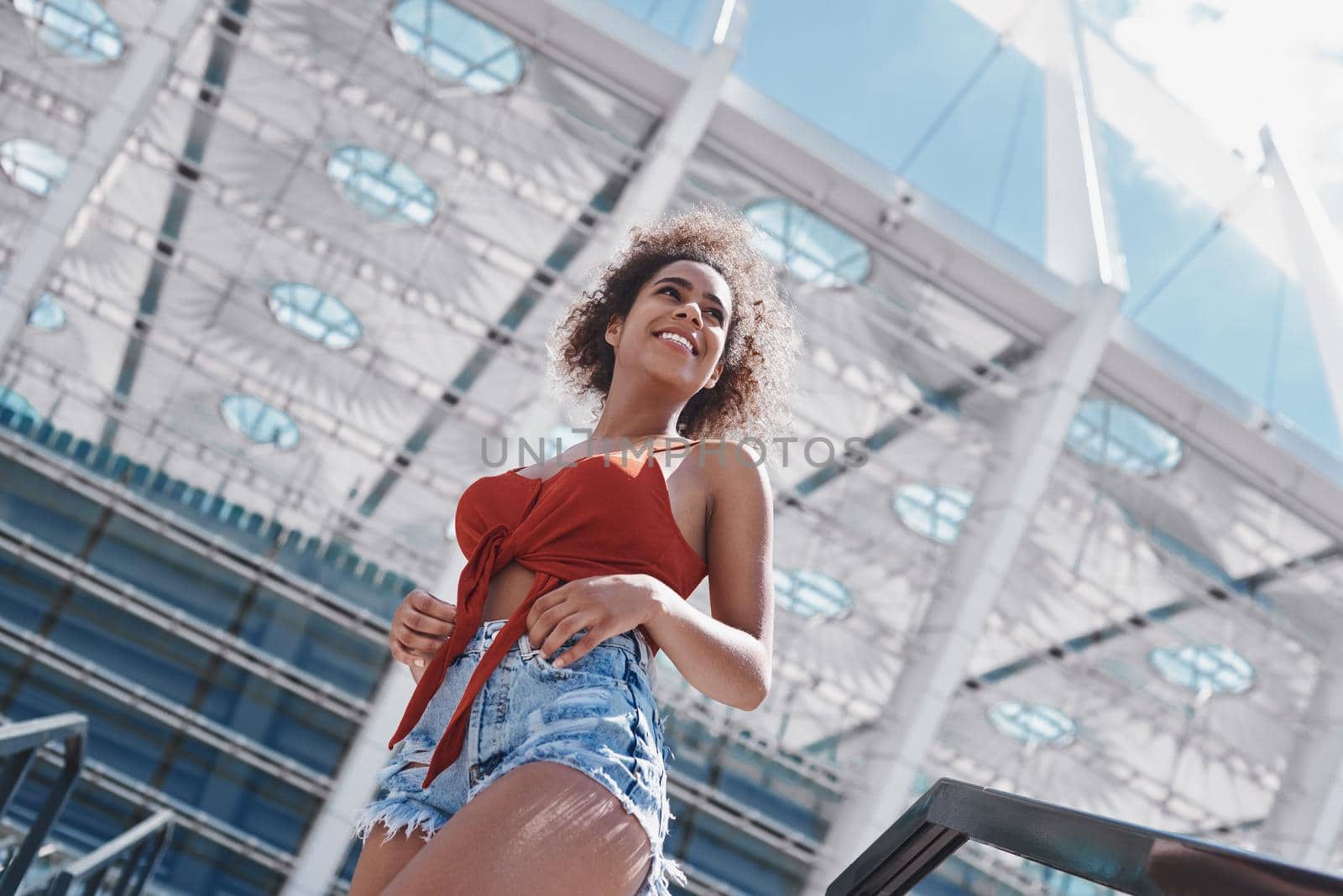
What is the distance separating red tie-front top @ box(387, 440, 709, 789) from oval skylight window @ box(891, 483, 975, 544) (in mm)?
13525

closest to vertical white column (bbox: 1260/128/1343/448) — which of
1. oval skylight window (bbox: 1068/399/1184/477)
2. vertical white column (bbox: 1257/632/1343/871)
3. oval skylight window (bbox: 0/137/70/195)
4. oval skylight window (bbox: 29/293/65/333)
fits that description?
oval skylight window (bbox: 1068/399/1184/477)

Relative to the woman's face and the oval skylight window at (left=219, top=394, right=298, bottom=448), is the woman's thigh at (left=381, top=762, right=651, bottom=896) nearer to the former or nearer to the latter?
the woman's face

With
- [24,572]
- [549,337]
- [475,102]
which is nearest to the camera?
[549,337]

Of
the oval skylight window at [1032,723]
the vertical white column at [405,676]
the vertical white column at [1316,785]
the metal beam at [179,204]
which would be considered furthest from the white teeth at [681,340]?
the oval skylight window at [1032,723]

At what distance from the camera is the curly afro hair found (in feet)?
5.56

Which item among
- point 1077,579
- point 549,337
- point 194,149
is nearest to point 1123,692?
point 1077,579

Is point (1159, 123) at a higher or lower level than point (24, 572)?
higher

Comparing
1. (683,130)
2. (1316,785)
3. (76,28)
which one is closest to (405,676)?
(683,130)

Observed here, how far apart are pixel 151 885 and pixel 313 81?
915cm

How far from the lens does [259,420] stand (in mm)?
15492

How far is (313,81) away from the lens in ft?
40.1

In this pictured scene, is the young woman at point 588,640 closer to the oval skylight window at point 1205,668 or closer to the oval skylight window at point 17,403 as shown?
the oval skylight window at point 17,403

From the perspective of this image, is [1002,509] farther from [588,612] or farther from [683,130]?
[588,612]

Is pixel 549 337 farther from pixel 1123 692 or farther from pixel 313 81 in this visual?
pixel 1123 692
